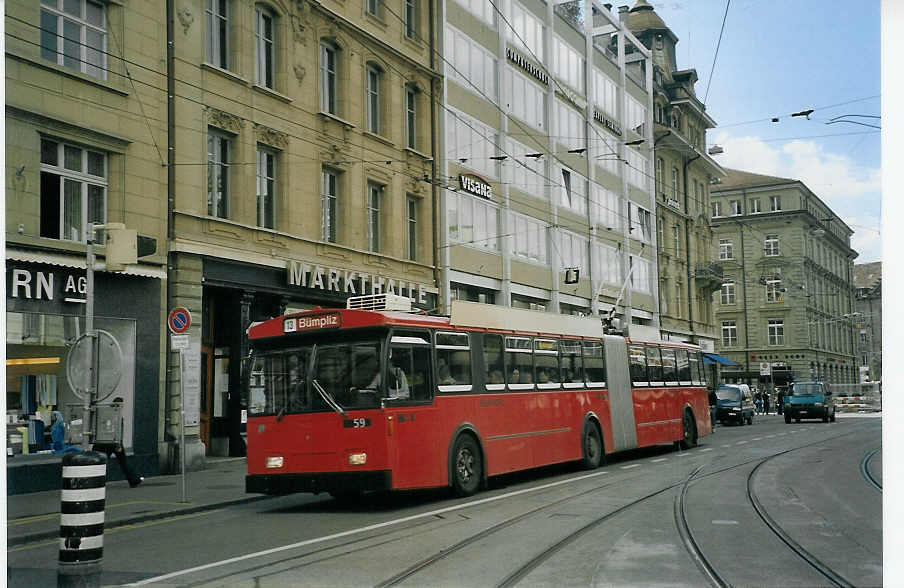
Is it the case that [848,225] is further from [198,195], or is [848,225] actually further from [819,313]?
[198,195]

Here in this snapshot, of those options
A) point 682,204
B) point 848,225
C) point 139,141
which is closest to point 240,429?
point 139,141

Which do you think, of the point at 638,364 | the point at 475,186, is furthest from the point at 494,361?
the point at 475,186

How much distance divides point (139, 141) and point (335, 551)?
11.9 m

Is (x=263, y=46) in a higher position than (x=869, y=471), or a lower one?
higher

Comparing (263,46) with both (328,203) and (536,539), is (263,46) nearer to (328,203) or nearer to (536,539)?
(328,203)

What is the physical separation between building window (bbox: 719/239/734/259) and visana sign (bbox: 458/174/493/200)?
8578 mm

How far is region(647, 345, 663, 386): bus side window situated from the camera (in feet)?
77.0

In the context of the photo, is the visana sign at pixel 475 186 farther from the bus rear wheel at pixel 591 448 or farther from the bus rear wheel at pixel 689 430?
the bus rear wheel at pixel 591 448

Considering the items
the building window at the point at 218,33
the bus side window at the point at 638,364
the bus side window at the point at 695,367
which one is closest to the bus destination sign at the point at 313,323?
the building window at the point at 218,33

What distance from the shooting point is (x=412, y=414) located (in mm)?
13664

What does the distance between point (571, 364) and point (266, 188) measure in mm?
8989

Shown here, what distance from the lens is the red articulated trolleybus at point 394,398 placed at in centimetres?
1330

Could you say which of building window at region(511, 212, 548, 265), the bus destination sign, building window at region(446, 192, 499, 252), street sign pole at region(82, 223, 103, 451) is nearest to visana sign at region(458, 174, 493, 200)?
building window at region(446, 192, 499, 252)

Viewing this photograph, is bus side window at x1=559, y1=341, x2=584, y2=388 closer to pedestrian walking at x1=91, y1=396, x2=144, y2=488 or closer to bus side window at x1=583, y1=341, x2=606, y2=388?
bus side window at x1=583, y1=341, x2=606, y2=388
